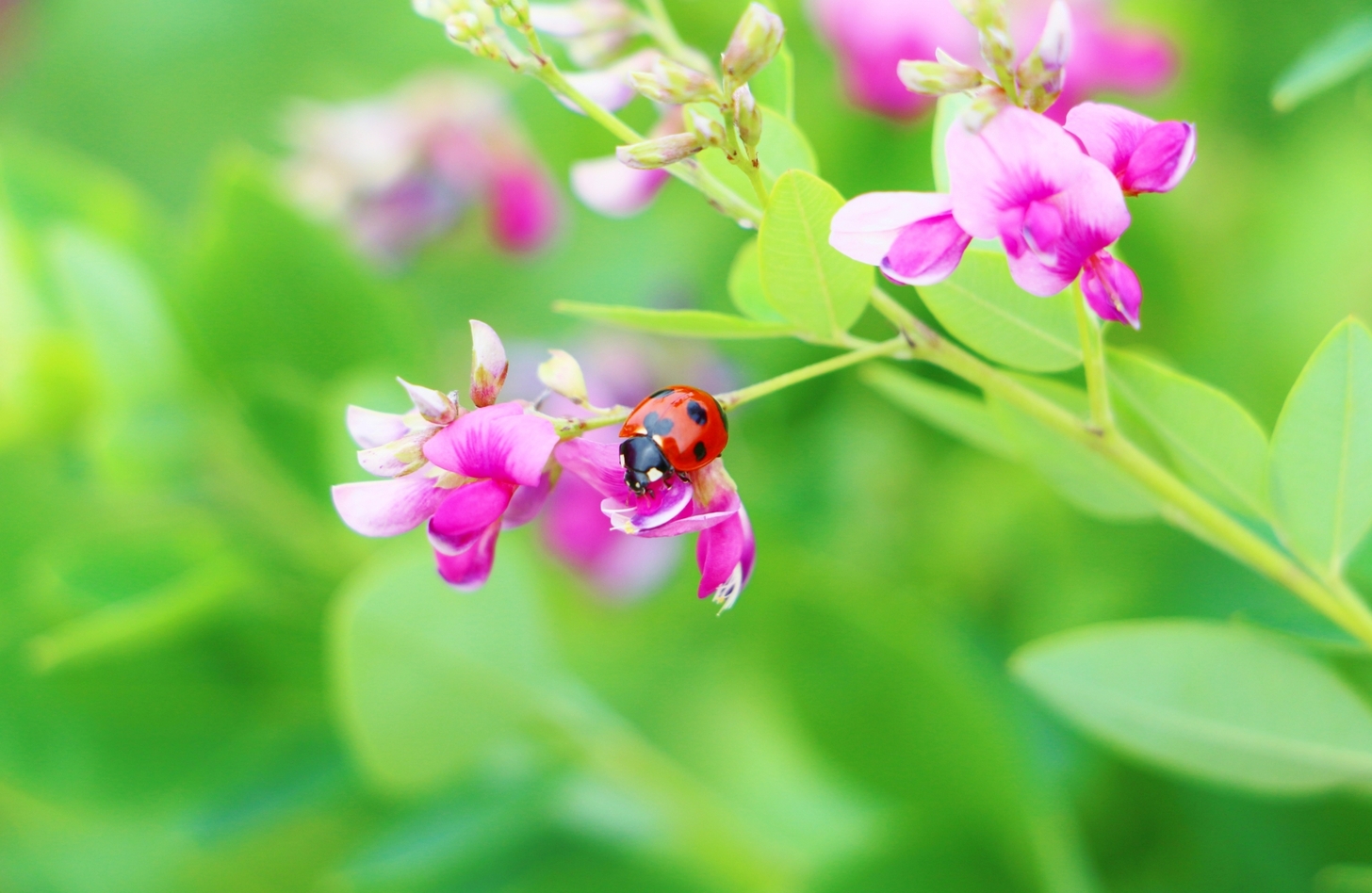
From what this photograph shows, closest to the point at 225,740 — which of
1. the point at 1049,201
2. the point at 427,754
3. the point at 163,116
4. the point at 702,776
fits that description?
the point at 427,754

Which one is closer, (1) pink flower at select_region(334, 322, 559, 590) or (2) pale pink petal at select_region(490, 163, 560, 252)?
(1) pink flower at select_region(334, 322, 559, 590)

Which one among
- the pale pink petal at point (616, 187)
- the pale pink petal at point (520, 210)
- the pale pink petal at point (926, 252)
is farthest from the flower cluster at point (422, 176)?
the pale pink petal at point (926, 252)

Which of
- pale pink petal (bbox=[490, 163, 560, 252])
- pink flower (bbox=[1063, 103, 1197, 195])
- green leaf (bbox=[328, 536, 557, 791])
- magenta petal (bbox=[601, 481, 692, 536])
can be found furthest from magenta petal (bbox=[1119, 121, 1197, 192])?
pale pink petal (bbox=[490, 163, 560, 252])

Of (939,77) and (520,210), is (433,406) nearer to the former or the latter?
(939,77)

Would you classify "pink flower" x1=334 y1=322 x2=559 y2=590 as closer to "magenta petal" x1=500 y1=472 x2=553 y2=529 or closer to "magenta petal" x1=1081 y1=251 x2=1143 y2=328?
"magenta petal" x1=500 y1=472 x2=553 y2=529

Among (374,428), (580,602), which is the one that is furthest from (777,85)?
(580,602)
